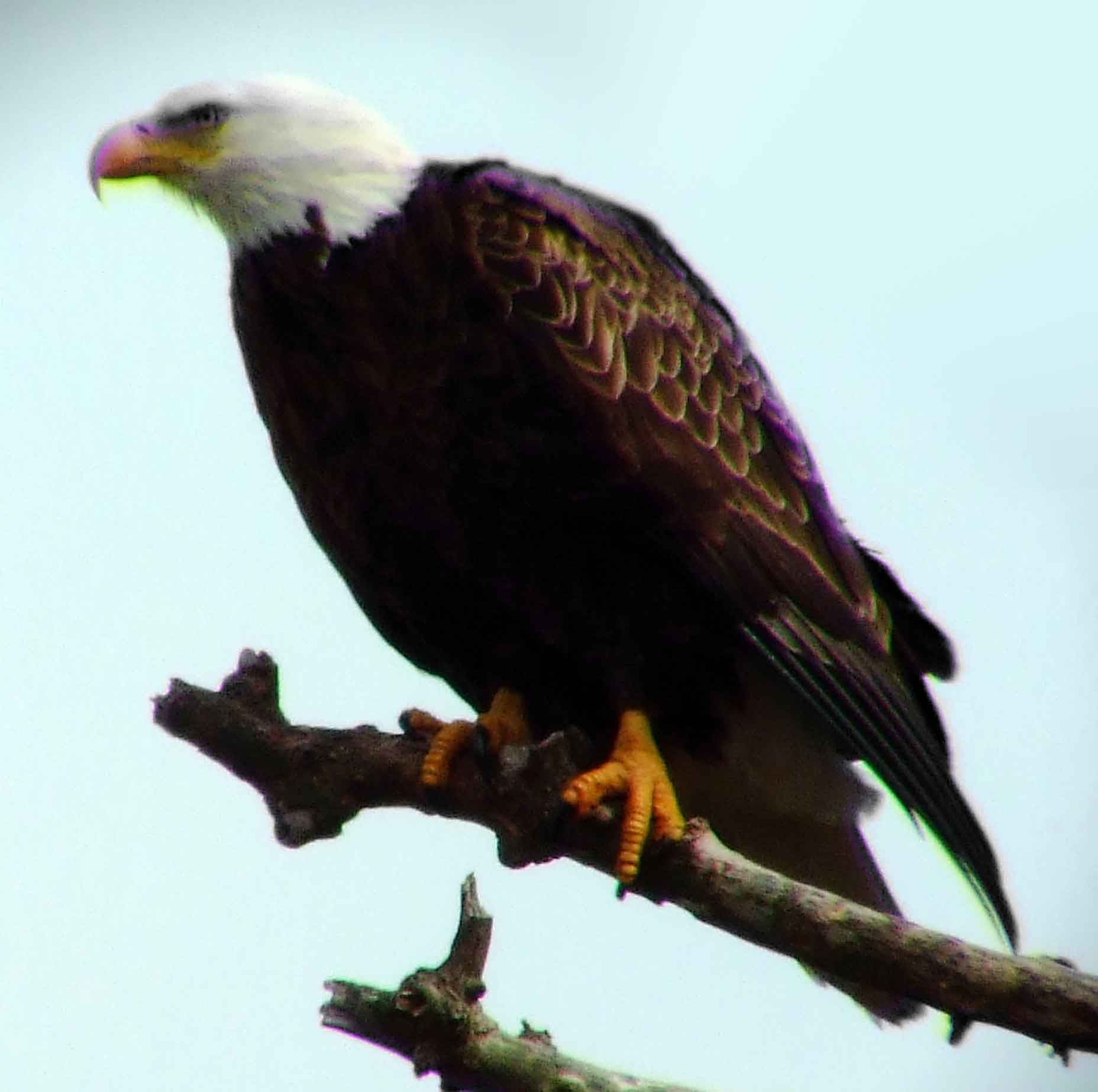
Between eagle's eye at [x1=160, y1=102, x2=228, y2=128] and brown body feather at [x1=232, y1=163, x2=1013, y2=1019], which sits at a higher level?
eagle's eye at [x1=160, y1=102, x2=228, y2=128]

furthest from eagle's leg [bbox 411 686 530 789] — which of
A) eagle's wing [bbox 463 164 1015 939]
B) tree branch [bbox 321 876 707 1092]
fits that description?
tree branch [bbox 321 876 707 1092]

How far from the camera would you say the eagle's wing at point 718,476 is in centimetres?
408

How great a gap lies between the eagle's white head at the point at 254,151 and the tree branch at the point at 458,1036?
75.4 inches

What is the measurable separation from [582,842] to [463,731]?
436 mm

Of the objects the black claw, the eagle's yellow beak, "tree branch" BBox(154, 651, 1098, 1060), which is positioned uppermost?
the eagle's yellow beak

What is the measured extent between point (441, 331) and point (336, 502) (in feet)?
1.62

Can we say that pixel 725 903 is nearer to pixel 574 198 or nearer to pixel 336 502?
pixel 336 502

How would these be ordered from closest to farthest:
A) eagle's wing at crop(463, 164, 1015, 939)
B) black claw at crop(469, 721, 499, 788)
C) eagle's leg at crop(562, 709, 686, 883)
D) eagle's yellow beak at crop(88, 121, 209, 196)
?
eagle's leg at crop(562, 709, 686, 883), black claw at crop(469, 721, 499, 788), eagle's wing at crop(463, 164, 1015, 939), eagle's yellow beak at crop(88, 121, 209, 196)

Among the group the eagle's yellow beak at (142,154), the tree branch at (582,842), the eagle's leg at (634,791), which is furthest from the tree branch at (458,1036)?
the eagle's yellow beak at (142,154)

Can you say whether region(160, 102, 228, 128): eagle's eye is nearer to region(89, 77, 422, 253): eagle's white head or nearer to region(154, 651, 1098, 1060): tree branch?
region(89, 77, 422, 253): eagle's white head

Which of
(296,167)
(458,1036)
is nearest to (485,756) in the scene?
(458,1036)

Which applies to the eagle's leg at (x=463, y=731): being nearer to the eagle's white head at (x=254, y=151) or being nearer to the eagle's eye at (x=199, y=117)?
the eagle's white head at (x=254, y=151)

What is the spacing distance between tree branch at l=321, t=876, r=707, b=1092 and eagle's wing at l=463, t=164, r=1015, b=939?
117 cm

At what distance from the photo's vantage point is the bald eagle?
403 centimetres
